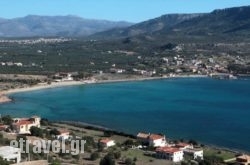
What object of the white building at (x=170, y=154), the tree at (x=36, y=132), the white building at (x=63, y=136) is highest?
the tree at (x=36, y=132)

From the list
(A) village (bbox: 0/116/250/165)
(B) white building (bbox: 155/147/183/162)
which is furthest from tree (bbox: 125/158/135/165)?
(B) white building (bbox: 155/147/183/162)

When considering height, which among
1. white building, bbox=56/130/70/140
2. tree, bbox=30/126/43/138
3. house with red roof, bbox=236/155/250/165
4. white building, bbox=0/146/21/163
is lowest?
house with red roof, bbox=236/155/250/165

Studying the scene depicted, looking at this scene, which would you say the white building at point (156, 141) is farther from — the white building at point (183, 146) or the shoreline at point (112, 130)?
the shoreline at point (112, 130)

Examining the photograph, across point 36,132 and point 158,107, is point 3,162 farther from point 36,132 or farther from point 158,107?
point 158,107

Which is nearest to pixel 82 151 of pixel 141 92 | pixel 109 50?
pixel 141 92

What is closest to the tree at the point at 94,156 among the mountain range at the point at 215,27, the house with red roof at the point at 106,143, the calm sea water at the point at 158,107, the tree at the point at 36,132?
the house with red roof at the point at 106,143

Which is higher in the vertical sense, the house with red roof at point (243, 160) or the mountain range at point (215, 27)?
the mountain range at point (215, 27)

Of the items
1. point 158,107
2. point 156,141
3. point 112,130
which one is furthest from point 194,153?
point 158,107

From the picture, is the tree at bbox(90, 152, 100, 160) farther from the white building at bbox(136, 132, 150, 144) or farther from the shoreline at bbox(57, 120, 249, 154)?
the shoreline at bbox(57, 120, 249, 154)
